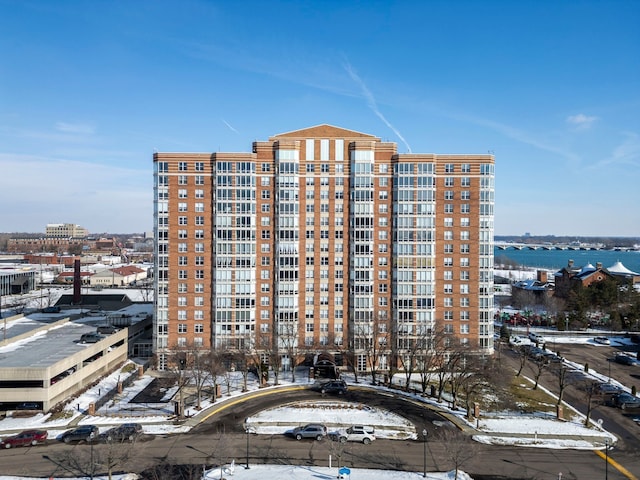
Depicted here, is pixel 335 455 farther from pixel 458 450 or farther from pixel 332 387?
pixel 332 387

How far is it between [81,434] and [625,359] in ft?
275

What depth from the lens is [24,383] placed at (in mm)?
50938

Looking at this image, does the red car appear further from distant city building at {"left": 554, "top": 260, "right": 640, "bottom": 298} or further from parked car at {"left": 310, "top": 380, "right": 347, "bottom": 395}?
distant city building at {"left": 554, "top": 260, "right": 640, "bottom": 298}

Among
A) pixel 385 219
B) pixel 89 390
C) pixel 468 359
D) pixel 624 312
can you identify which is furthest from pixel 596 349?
pixel 89 390

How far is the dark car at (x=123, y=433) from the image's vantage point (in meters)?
42.6

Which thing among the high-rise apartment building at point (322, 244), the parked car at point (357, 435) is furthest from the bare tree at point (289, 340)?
the parked car at point (357, 435)

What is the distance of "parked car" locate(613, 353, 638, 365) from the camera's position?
7559 centimetres

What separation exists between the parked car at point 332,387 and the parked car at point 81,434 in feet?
89.6

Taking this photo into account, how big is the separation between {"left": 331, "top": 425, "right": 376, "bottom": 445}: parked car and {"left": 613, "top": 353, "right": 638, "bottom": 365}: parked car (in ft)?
187

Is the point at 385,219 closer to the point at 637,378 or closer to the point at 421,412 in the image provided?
the point at 421,412

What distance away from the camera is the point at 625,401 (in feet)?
179

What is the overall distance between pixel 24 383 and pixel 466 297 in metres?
62.5

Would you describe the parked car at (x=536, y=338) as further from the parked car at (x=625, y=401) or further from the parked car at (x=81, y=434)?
the parked car at (x=81, y=434)

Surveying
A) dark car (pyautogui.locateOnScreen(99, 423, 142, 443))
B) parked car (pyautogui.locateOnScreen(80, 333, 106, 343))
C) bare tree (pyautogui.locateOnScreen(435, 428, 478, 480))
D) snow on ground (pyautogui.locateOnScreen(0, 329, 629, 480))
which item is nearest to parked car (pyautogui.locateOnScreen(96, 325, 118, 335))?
parked car (pyautogui.locateOnScreen(80, 333, 106, 343))
